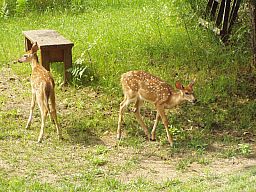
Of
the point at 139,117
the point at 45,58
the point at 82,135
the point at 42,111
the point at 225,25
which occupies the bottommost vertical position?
the point at 82,135

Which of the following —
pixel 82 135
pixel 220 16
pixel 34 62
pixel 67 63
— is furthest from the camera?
pixel 220 16

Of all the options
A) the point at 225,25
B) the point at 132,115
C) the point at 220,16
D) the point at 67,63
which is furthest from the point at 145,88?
the point at 220,16

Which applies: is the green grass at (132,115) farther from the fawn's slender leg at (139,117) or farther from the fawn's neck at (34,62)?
the fawn's neck at (34,62)

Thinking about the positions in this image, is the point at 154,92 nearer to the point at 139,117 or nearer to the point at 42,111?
the point at 139,117

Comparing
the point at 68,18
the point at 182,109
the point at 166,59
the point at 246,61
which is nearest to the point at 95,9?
the point at 68,18

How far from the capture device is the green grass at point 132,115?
7269 mm

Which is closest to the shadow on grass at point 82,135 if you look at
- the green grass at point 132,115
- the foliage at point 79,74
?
the green grass at point 132,115

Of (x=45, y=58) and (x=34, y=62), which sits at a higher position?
(x=34, y=62)

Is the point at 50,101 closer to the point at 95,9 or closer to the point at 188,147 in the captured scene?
the point at 188,147

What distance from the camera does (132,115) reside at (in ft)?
30.8

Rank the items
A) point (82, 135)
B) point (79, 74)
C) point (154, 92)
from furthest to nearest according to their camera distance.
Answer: point (79, 74)
point (82, 135)
point (154, 92)

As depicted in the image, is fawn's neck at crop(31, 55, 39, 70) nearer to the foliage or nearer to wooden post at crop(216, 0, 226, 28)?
the foliage

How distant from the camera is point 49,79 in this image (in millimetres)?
8594

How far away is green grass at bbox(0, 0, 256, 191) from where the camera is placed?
Result: 23.8ft
